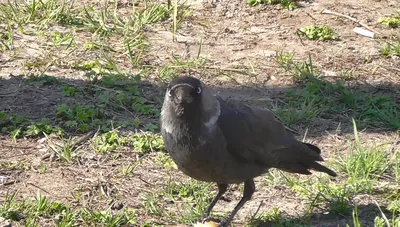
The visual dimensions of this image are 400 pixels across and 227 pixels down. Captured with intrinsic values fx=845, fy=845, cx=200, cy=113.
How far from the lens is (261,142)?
5.45 m

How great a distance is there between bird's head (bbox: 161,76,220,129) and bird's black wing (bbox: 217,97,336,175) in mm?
166

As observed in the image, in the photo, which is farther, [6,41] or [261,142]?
[6,41]

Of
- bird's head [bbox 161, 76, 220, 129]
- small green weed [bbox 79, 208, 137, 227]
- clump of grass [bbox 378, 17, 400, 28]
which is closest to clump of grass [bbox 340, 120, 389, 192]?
bird's head [bbox 161, 76, 220, 129]

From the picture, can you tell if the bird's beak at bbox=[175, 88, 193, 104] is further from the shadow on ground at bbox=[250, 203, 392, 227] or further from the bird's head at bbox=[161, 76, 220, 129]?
the shadow on ground at bbox=[250, 203, 392, 227]

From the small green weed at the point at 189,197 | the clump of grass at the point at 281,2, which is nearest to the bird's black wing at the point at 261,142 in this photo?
the small green weed at the point at 189,197

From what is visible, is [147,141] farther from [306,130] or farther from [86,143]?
[306,130]

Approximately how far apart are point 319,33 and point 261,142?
328 centimetres

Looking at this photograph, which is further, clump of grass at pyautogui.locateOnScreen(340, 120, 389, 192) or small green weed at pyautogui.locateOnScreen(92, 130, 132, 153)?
small green weed at pyautogui.locateOnScreen(92, 130, 132, 153)

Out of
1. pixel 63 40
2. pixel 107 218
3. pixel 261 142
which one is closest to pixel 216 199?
pixel 261 142

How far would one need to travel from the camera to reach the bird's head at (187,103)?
5.02 metres

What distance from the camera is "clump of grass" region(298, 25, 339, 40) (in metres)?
8.46

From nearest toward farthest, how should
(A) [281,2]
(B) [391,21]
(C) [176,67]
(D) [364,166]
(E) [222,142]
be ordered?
(E) [222,142], (D) [364,166], (C) [176,67], (B) [391,21], (A) [281,2]

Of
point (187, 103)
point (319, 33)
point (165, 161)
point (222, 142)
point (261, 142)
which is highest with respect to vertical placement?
point (187, 103)

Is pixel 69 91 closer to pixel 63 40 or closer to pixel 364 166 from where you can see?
pixel 63 40
